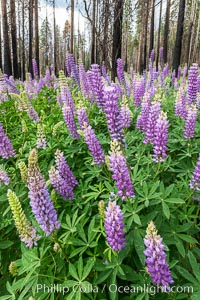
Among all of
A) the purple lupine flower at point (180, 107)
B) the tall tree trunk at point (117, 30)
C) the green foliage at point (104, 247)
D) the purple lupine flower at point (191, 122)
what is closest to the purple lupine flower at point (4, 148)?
the green foliage at point (104, 247)

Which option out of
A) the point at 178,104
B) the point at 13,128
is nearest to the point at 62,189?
the point at 178,104

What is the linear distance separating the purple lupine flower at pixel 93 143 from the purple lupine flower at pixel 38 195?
0.63 meters

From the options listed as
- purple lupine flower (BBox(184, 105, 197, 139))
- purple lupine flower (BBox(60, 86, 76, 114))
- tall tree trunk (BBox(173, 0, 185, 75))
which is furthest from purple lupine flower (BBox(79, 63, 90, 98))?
tall tree trunk (BBox(173, 0, 185, 75))

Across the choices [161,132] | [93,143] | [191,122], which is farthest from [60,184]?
[191,122]

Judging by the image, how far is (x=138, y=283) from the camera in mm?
1863

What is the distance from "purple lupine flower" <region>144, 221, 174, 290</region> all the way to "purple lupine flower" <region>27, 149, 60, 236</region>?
669 mm

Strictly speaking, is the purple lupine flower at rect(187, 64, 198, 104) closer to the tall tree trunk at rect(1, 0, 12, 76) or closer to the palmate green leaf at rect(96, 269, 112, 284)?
the palmate green leaf at rect(96, 269, 112, 284)

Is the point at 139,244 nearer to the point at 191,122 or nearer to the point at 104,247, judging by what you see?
the point at 104,247

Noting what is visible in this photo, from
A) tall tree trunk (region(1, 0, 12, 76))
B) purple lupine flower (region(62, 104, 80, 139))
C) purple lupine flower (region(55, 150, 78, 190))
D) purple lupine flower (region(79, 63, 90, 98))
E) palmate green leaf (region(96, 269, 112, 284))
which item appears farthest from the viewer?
tall tree trunk (region(1, 0, 12, 76))

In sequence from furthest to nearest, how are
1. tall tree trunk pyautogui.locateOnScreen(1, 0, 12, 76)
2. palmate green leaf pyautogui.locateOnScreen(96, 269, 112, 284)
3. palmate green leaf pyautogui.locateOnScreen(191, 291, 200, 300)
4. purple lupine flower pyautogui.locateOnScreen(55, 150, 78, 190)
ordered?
tall tree trunk pyautogui.locateOnScreen(1, 0, 12, 76) → purple lupine flower pyautogui.locateOnScreen(55, 150, 78, 190) → palmate green leaf pyautogui.locateOnScreen(96, 269, 112, 284) → palmate green leaf pyautogui.locateOnScreen(191, 291, 200, 300)

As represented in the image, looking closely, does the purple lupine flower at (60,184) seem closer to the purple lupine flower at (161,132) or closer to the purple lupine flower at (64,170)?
the purple lupine flower at (64,170)

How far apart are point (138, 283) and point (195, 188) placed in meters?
0.82

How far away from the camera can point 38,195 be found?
1779 mm

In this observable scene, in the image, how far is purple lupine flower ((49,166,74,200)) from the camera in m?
2.28
